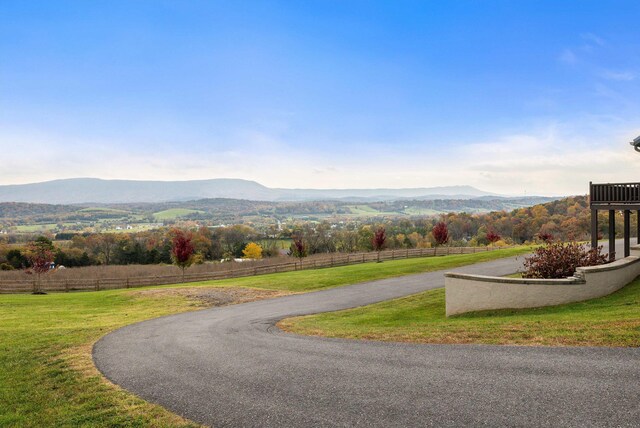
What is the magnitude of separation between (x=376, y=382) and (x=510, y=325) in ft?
17.8

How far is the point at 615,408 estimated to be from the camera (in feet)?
21.0

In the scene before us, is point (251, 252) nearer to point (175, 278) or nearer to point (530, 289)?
point (175, 278)

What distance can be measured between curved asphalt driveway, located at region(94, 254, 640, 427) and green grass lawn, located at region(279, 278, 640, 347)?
2.54ft

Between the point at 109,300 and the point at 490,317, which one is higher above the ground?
the point at 490,317

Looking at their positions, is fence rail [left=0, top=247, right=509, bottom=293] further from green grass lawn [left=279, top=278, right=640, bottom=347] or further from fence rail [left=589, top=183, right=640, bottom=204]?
fence rail [left=589, top=183, right=640, bottom=204]

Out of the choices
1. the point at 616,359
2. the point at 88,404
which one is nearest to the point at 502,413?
the point at 616,359

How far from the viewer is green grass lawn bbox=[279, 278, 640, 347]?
393 inches

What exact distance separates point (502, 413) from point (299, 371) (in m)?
4.33

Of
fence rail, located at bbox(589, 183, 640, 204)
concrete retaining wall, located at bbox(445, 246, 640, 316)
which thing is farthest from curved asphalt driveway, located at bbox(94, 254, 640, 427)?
fence rail, located at bbox(589, 183, 640, 204)

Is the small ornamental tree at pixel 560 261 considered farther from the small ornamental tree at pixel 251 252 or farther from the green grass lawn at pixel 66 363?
the small ornamental tree at pixel 251 252

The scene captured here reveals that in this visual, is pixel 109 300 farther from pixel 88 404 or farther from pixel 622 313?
pixel 622 313

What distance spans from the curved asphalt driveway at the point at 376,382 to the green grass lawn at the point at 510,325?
0.77 meters

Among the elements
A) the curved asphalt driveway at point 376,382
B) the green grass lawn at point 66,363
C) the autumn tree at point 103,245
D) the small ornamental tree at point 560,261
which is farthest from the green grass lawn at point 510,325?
the autumn tree at point 103,245

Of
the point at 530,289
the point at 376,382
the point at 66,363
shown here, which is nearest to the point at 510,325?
the point at 530,289
